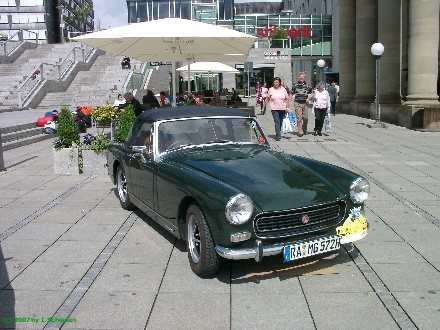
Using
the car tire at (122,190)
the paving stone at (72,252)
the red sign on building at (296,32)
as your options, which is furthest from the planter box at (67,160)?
the red sign on building at (296,32)

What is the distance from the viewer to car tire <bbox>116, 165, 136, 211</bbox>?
281 inches

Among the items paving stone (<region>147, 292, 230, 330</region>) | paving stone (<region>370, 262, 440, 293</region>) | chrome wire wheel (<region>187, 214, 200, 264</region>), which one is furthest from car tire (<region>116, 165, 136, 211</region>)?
paving stone (<region>370, 262, 440, 293</region>)

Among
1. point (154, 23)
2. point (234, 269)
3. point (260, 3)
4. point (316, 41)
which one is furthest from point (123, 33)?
point (260, 3)

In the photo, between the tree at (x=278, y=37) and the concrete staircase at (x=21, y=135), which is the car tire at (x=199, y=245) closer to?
the concrete staircase at (x=21, y=135)

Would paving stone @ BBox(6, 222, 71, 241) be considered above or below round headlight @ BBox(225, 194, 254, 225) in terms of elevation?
below

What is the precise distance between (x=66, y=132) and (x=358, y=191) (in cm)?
671

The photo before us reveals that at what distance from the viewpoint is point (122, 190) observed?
7.30 meters

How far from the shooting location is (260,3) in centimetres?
11694

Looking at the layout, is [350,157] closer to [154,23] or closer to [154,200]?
[154,23]

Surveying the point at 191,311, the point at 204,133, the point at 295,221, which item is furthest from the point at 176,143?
the point at 191,311

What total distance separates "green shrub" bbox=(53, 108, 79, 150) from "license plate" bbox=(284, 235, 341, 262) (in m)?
6.66

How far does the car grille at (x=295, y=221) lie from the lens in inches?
175

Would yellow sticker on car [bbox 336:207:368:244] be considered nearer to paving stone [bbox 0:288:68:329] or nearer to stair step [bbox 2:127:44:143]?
paving stone [bbox 0:288:68:329]

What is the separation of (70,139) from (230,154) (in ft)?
17.9
